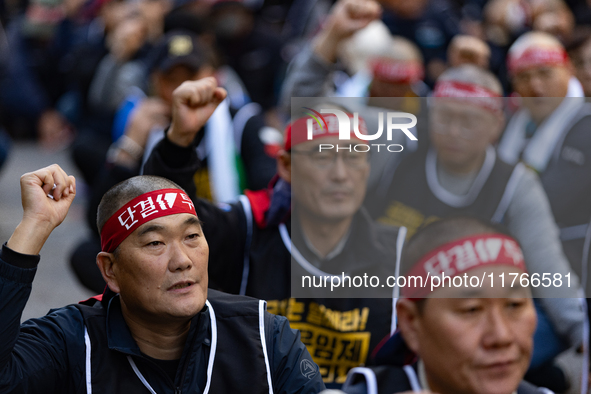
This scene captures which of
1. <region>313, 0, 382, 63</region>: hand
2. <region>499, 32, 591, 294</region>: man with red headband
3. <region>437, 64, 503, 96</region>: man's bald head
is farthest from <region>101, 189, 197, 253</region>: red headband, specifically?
<region>437, 64, 503, 96</region>: man's bald head

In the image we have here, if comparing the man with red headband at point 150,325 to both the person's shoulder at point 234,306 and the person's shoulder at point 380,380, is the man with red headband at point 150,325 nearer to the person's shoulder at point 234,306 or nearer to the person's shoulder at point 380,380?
the person's shoulder at point 234,306

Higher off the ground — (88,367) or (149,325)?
(149,325)

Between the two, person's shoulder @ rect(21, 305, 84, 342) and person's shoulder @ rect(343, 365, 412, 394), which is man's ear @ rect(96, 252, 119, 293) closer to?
person's shoulder @ rect(21, 305, 84, 342)

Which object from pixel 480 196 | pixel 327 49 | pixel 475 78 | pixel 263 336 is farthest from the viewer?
pixel 475 78

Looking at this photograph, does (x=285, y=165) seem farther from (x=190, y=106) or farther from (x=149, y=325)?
(x=149, y=325)

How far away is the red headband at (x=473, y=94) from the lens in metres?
3.78

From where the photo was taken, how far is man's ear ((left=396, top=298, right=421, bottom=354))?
2.03 m

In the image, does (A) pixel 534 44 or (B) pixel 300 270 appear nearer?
(B) pixel 300 270

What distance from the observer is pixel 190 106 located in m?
2.74

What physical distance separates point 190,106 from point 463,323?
55.0 inches

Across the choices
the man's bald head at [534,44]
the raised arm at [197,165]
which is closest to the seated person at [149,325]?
the raised arm at [197,165]

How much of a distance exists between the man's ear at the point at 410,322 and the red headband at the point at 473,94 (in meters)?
1.95

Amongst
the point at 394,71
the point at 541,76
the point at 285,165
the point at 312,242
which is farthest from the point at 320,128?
the point at 541,76

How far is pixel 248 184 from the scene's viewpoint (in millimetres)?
4266
